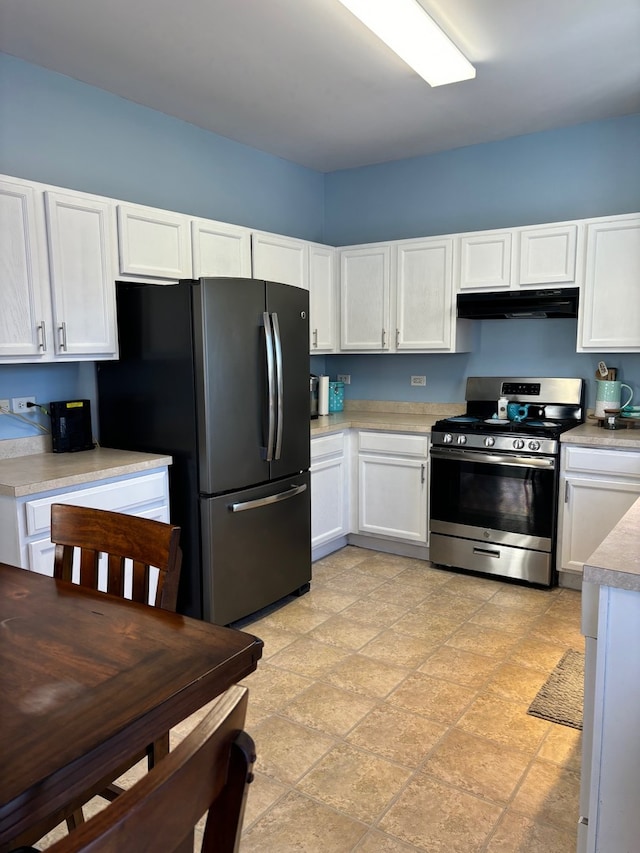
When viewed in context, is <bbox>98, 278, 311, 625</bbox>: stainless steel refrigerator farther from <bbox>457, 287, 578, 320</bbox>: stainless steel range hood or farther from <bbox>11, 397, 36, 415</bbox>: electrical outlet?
<bbox>457, 287, 578, 320</bbox>: stainless steel range hood

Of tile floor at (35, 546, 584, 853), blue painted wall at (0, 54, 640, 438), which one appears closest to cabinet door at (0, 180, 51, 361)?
blue painted wall at (0, 54, 640, 438)

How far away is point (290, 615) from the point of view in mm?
3389

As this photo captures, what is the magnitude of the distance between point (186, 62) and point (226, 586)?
2.57m

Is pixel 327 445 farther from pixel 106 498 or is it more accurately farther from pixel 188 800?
pixel 188 800

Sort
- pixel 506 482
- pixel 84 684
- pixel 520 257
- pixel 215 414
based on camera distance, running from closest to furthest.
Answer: pixel 84 684 → pixel 215 414 → pixel 506 482 → pixel 520 257

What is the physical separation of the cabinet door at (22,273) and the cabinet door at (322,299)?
199 centimetres

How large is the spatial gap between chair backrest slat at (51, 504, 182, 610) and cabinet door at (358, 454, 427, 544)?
2716mm

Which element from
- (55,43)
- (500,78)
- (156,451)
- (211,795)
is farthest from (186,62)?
(211,795)

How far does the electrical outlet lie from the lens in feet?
9.96

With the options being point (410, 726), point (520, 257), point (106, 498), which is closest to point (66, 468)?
point (106, 498)

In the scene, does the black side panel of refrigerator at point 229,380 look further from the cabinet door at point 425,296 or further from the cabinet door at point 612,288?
the cabinet door at point 612,288

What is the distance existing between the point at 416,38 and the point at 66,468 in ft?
7.92

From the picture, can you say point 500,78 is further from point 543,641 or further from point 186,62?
point 543,641

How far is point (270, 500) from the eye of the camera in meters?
3.30
